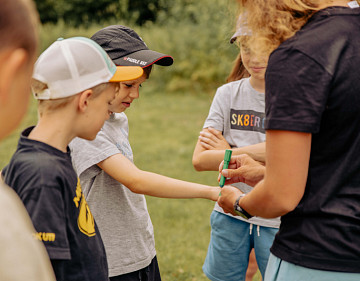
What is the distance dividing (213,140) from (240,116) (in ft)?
0.69

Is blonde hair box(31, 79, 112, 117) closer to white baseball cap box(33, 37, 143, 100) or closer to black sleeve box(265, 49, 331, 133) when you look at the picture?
white baseball cap box(33, 37, 143, 100)

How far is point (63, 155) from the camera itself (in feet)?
6.42

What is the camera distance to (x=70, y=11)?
25016 millimetres

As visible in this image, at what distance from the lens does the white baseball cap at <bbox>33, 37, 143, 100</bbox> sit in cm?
195

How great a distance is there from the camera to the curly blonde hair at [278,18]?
1.73 m

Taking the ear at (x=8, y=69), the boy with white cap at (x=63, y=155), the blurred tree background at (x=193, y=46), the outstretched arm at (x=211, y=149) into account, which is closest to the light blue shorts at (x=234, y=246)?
the outstretched arm at (x=211, y=149)

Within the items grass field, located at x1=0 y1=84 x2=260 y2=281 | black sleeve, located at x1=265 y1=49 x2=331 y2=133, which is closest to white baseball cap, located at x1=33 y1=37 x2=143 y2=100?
black sleeve, located at x1=265 y1=49 x2=331 y2=133

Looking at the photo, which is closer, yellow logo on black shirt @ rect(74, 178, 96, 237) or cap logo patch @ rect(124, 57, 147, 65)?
yellow logo on black shirt @ rect(74, 178, 96, 237)

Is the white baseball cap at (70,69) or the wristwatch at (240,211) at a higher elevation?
the white baseball cap at (70,69)

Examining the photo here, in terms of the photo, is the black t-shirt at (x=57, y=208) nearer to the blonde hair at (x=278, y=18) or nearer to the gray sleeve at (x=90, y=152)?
the gray sleeve at (x=90, y=152)

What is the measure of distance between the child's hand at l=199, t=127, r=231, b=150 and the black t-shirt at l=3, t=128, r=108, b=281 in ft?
3.55

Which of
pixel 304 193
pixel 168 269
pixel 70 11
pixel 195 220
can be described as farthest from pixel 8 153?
pixel 70 11

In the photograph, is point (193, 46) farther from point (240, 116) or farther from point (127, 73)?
point (127, 73)

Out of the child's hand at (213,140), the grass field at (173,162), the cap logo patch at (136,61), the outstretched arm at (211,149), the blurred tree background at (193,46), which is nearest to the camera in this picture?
the cap logo patch at (136,61)
